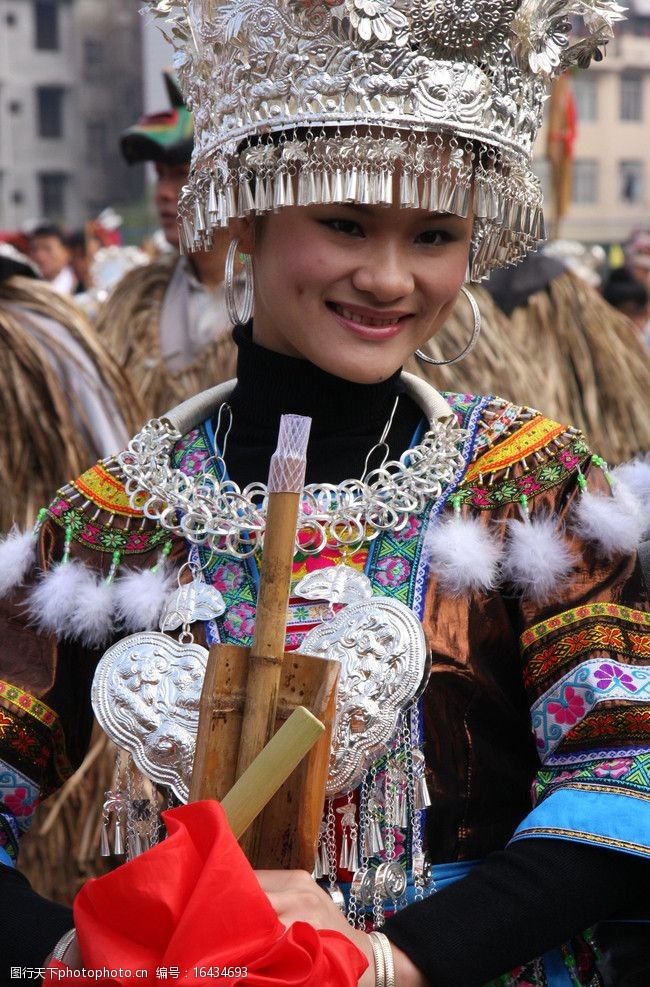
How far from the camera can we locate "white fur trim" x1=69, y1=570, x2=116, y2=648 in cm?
202

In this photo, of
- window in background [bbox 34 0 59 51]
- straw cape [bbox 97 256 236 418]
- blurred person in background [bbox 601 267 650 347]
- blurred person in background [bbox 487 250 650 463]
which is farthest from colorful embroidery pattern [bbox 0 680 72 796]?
window in background [bbox 34 0 59 51]

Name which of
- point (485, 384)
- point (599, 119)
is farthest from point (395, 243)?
point (599, 119)

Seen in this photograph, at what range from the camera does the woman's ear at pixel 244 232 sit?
2076 mm

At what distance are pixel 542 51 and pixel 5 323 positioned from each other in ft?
7.44

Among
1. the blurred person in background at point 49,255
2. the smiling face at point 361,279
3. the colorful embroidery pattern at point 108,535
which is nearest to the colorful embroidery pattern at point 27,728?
the colorful embroidery pattern at point 108,535

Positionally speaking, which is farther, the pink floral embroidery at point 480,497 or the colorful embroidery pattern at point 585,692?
the pink floral embroidery at point 480,497

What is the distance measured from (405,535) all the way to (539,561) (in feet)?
0.63

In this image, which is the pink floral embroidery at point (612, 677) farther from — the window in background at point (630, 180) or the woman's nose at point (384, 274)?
the window in background at point (630, 180)

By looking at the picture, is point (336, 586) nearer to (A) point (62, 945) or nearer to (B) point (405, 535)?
(B) point (405, 535)

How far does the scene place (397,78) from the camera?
190cm

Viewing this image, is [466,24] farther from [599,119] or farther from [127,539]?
[599,119]

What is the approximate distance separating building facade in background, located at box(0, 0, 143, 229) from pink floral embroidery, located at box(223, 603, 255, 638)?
53.1 ft

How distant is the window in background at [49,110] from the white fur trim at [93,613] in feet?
66.0

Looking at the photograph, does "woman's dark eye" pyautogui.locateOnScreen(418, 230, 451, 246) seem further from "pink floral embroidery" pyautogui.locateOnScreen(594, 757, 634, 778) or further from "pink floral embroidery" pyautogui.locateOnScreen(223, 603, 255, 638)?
"pink floral embroidery" pyautogui.locateOnScreen(594, 757, 634, 778)
